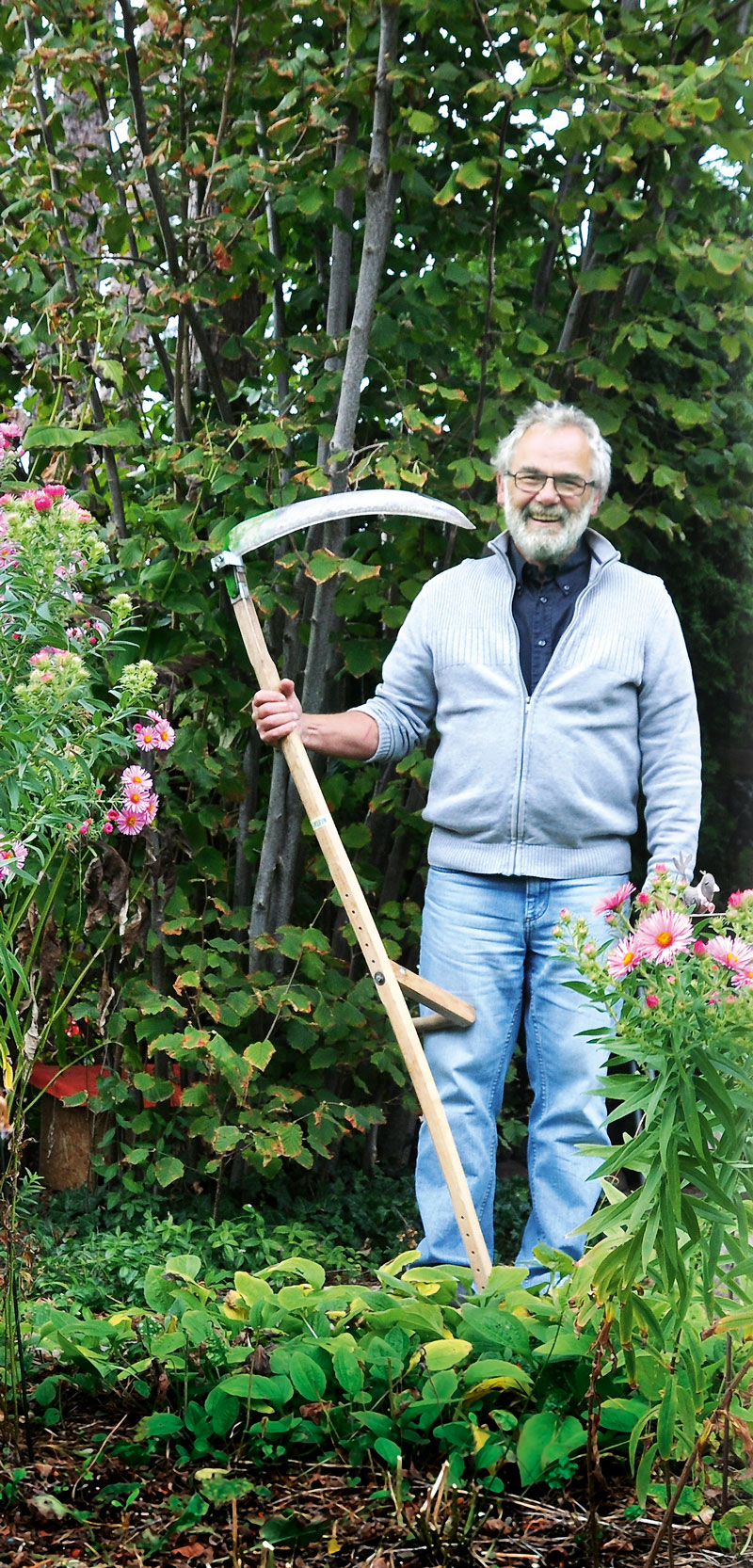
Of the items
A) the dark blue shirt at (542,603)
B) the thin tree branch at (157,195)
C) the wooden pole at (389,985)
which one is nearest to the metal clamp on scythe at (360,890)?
the wooden pole at (389,985)

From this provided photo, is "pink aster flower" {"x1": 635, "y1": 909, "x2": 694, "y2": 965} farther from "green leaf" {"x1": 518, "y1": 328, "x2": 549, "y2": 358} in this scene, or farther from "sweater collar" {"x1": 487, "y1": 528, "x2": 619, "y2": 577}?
"green leaf" {"x1": 518, "y1": 328, "x2": 549, "y2": 358}

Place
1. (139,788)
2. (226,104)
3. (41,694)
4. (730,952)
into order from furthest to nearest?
(226,104) → (139,788) → (41,694) → (730,952)

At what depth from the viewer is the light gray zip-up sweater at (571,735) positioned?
105 inches

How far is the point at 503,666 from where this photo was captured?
272 cm

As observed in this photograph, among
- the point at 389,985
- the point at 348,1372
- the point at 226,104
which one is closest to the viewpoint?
the point at 348,1372

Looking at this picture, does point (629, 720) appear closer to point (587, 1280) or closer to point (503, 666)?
point (503, 666)

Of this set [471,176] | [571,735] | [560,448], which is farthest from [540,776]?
[471,176]

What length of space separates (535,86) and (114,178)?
1.03m

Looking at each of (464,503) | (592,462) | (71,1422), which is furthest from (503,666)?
(71,1422)

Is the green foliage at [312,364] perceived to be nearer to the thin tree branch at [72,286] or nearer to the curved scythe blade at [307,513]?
the thin tree branch at [72,286]

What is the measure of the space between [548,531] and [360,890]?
0.78 metres

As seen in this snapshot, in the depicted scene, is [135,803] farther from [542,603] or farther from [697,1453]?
[697,1453]

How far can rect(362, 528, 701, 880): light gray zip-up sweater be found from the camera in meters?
2.67

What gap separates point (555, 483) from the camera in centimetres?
272
